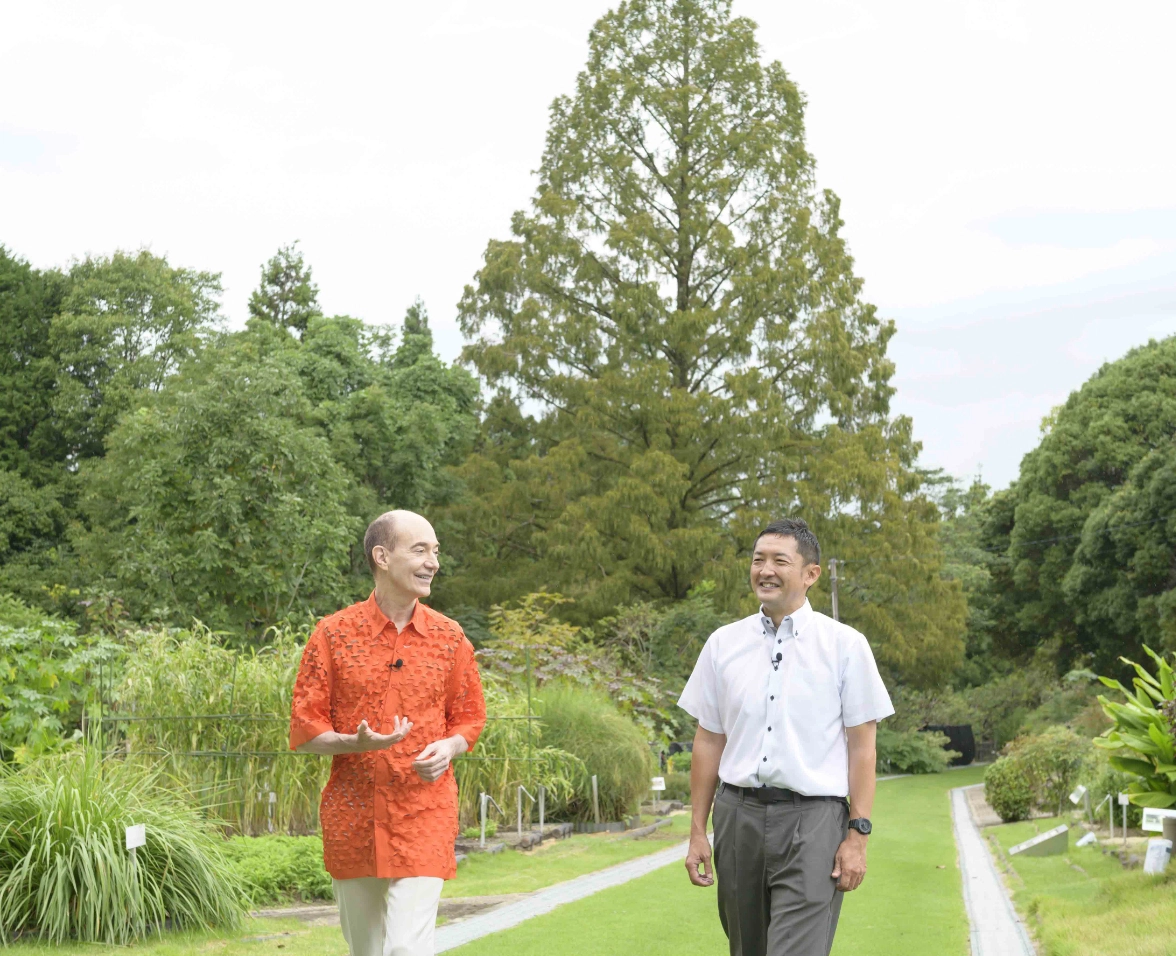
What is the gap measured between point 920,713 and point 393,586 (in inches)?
1280

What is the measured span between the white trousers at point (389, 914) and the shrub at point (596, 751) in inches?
419

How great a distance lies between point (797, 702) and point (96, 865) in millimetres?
4676

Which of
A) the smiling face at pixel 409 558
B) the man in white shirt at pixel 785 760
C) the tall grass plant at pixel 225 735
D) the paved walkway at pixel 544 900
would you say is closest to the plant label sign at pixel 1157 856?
the paved walkway at pixel 544 900

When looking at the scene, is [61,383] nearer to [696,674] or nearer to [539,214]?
[539,214]

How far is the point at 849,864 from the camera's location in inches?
158

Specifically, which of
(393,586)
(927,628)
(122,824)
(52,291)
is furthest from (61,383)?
(393,586)

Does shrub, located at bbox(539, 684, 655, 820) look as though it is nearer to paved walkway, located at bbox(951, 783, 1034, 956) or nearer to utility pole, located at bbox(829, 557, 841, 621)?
paved walkway, located at bbox(951, 783, 1034, 956)

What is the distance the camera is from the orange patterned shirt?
410 cm

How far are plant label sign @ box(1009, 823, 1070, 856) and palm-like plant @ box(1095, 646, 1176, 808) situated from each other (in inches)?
128

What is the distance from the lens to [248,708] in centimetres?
1088

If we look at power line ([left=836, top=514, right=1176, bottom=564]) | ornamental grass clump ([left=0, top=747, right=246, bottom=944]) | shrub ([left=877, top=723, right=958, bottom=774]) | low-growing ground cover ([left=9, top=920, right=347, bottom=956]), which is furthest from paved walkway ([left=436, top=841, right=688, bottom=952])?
shrub ([left=877, top=723, right=958, bottom=774])

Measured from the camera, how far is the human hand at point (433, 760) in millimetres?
4043

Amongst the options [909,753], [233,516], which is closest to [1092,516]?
[909,753]

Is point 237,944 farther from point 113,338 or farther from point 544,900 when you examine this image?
point 113,338
